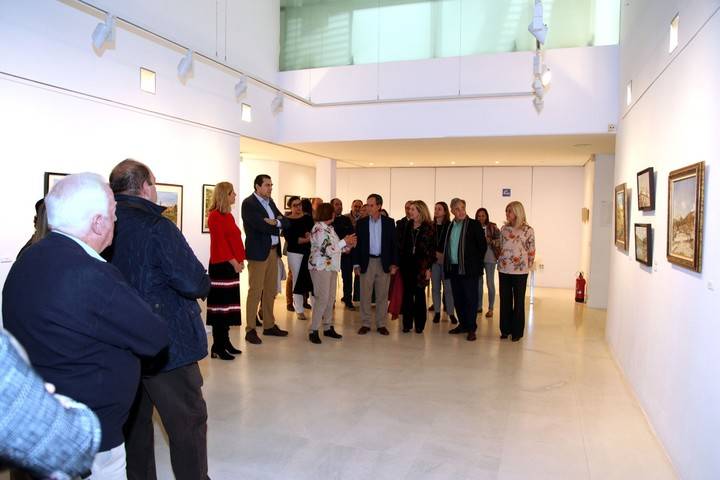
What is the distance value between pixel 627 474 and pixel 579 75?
19.0 ft

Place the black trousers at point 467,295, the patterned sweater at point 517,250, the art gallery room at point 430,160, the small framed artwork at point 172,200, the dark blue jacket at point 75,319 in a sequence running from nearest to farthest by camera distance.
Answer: the dark blue jacket at point 75,319 → the art gallery room at point 430,160 → the patterned sweater at point 517,250 → the small framed artwork at point 172,200 → the black trousers at point 467,295

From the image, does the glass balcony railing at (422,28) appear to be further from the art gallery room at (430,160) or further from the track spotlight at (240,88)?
the track spotlight at (240,88)

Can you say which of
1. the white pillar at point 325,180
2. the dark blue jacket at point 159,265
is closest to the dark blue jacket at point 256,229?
the dark blue jacket at point 159,265

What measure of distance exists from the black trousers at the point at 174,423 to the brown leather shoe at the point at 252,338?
3395mm

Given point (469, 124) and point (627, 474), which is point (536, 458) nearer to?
point (627, 474)

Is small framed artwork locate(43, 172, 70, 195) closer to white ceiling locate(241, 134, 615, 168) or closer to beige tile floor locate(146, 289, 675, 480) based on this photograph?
beige tile floor locate(146, 289, 675, 480)

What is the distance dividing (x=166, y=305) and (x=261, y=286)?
12.2 ft

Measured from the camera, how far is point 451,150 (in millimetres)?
9617

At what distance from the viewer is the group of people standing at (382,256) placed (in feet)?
19.8

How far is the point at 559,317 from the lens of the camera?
320 inches

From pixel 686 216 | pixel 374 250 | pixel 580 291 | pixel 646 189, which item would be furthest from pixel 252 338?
pixel 580 291

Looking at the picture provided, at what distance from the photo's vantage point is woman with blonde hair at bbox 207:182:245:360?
521 cm

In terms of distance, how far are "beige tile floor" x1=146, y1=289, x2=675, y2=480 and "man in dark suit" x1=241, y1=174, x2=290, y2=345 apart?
56cm

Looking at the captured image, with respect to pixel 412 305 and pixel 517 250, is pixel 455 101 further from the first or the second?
pixel 412 305
